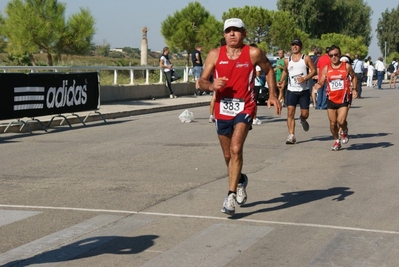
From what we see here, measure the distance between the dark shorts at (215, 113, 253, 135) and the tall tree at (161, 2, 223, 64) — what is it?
43876 mm

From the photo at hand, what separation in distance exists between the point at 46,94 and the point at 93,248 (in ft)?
37.4

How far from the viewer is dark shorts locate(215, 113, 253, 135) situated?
8.24 m

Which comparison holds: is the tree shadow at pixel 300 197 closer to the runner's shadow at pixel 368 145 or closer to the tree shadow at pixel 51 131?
the runner's shadow at pixel 368 145

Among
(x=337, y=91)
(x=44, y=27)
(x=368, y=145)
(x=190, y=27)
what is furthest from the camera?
(x=190, y=27)

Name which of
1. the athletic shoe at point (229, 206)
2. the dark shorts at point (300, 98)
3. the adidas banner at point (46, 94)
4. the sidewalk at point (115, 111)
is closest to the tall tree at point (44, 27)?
the sidewalk at point (115, 111)

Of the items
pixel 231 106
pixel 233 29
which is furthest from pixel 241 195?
pixel 233 29

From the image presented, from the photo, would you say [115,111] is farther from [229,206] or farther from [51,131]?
[229,206]

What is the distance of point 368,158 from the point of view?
12828mm

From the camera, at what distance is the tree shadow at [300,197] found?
870cm

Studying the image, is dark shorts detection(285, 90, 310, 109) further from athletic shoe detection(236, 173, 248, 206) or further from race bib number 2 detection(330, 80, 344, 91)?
athletic shoe detection(236, 173, 248, 206)

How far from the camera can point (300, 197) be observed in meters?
9.33

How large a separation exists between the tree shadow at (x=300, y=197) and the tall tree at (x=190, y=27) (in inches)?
1683

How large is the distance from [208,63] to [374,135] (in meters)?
8.89

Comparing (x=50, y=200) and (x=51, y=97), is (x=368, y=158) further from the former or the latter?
(x=51, y=97)
